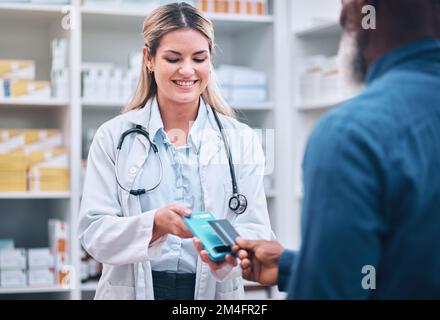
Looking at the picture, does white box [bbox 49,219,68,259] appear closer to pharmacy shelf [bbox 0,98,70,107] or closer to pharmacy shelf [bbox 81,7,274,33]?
pharmacy shelf [bbox 0,98,70,107]

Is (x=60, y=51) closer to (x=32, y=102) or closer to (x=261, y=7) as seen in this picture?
(x=32, y=102)

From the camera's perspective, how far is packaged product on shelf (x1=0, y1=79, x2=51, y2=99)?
2.74m

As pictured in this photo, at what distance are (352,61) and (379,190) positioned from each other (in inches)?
12.6

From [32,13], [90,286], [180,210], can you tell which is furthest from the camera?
[32,13]

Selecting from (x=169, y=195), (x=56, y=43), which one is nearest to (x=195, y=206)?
(x=169, y=195)

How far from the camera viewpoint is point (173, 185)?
4.32 ft

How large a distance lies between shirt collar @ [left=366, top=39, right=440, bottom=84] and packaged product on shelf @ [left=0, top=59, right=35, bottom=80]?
198 centimetres

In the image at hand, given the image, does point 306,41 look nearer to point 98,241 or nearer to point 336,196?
point 98,241

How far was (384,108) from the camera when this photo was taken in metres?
0.95

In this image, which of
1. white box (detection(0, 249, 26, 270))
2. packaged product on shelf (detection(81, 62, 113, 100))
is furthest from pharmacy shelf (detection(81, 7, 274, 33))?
white box (detection(0, 249, 26, 270))

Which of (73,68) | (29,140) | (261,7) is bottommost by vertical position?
(29,140)

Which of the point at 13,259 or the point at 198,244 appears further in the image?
the point at 13,259

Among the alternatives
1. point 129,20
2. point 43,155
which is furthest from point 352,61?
point 43,155

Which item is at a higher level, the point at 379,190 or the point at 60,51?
the point at 60,51
